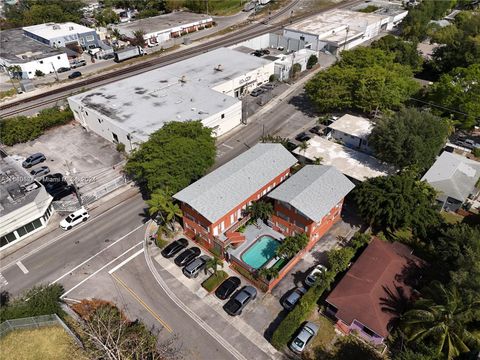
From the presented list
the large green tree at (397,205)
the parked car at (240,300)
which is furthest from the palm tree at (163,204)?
the large green tree at (397,205)

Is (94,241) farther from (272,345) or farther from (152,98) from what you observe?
(152,98)

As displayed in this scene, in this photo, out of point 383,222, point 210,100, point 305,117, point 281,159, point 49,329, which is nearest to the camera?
point 49,329

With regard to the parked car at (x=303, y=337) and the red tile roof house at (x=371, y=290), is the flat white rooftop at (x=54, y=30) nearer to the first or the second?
the red tile roof house at (x=371, y=290)

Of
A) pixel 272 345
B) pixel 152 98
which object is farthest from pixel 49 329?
pixel 152 98

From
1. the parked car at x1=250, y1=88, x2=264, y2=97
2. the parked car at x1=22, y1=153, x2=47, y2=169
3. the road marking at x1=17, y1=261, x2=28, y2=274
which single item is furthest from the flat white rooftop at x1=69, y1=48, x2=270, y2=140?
the road marking at x1=17, y1=261, x2=28, y2=274

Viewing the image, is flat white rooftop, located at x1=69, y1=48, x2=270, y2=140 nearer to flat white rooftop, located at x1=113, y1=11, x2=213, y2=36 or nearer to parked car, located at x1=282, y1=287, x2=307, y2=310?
parked car, located at x1=282, y1=287, x2=307, y2=310

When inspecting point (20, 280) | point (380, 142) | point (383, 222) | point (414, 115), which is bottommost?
point (20, 280)
